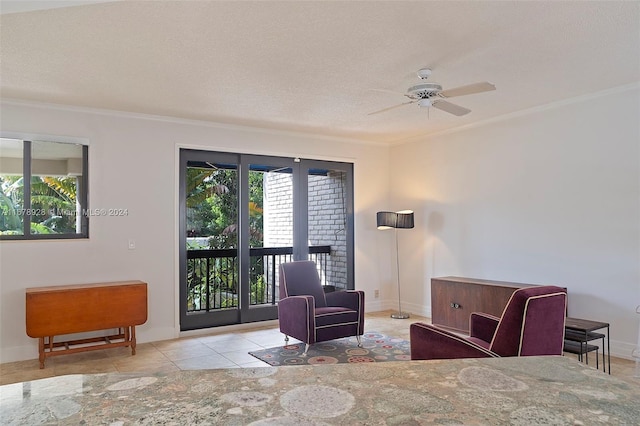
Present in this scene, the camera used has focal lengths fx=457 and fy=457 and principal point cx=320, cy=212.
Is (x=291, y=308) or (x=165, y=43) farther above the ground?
(x=165, y=43)

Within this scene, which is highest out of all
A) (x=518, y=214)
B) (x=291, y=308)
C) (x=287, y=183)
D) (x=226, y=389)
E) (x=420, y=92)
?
(x=420, y=92)

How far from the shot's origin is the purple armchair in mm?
4426

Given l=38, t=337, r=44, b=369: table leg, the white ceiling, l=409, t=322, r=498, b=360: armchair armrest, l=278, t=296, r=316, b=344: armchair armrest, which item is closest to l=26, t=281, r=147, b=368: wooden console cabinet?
l=38, t=337, r=44, b=369: table leg

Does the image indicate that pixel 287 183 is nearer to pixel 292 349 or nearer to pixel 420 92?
pixel 292 349

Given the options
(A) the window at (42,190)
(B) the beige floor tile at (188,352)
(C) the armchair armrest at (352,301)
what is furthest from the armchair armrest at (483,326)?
(A) the window at (42,190)

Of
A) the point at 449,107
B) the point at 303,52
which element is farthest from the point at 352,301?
the point at 303,52

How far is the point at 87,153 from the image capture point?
16.1 feet

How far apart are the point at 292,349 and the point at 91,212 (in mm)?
2595

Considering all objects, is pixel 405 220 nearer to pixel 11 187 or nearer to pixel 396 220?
pixel 396 220

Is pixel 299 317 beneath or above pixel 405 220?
beneath

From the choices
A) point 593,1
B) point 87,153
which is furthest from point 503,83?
point 87,153

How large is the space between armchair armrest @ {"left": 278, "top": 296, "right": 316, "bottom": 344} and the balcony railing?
1.28 meters

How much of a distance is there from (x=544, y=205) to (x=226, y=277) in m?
3.84

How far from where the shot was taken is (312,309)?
4.41 metres
